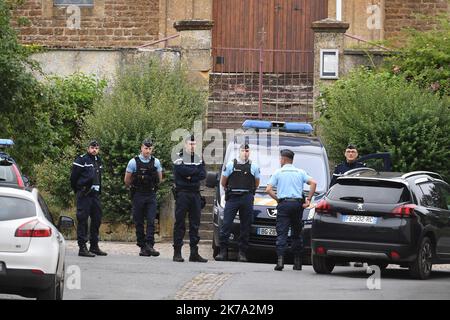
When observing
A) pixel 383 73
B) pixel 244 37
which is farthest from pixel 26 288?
pixel 244 37

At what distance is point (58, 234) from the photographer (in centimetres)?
1496

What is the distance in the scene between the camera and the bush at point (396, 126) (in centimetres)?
2450

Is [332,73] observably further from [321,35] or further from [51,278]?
[51,278]

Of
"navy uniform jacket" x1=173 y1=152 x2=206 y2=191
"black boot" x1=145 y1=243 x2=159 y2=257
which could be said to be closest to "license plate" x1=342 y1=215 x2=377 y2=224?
"navy uniform jacket" x1=173 y1=152 x2=206 y2=191

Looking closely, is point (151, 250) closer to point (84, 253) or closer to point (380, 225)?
point (84, 253)

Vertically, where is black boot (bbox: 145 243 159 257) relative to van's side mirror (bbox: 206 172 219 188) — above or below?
below

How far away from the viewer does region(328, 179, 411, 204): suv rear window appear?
18547 mm

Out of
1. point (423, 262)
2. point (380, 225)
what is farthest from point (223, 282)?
point (423, 262)

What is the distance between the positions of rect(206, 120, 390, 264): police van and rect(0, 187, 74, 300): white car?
23.6 ft

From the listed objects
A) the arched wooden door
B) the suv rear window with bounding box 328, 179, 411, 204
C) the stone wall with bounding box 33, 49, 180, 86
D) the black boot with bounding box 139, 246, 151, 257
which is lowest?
the black boot with bounding box 139, 246, 151, 257

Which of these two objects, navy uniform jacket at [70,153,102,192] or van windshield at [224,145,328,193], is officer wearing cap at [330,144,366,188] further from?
navy uniform jacket at [70,153,102,192]

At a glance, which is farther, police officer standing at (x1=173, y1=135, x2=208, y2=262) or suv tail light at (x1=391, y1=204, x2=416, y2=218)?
police officer standing at (x1=173, y1=135, x2=208, y2=262)

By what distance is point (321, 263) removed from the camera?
18891 mm

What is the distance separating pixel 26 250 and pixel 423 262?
6.48m
